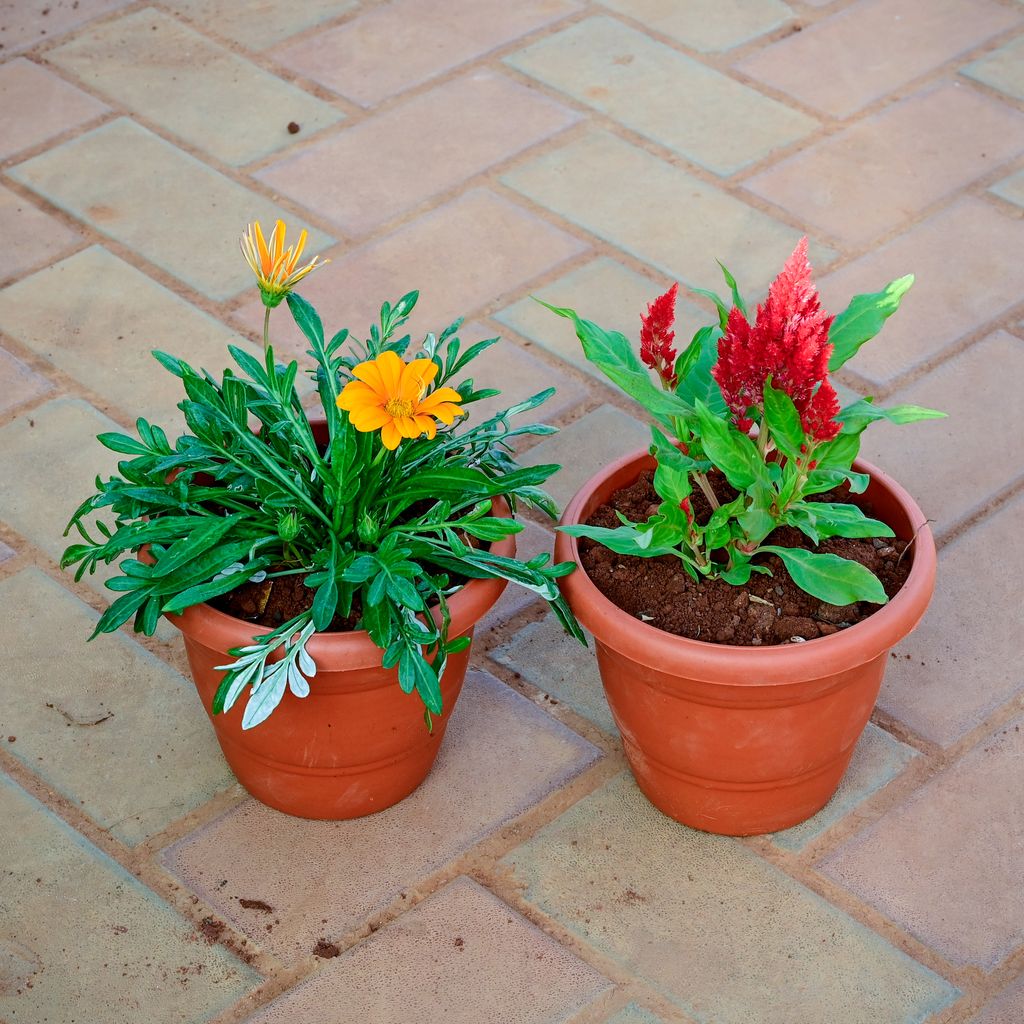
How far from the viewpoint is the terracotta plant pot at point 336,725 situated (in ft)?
6.14

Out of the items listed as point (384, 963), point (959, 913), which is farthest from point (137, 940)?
point (959, 913)

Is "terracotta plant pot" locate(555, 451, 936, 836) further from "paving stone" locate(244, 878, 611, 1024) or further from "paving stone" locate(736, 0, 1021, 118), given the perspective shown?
"paving stone" locate(736, 0, 1021, 118)

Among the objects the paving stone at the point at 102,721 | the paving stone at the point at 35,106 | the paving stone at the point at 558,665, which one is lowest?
the paving stone at the point at 102,721

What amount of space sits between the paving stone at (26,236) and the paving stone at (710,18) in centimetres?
158

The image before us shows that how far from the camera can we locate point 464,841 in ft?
6.91

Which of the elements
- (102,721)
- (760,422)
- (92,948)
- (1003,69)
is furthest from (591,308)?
(92,948)

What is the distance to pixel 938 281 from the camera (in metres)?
3.06

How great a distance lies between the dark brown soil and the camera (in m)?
1.90

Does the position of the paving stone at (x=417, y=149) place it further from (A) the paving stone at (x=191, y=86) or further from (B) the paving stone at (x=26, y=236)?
(B) the paving stone at (x=26, y=236)

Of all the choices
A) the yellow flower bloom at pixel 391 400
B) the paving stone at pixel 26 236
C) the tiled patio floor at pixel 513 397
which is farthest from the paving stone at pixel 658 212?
the yellow flower bloom at pixel 391 400

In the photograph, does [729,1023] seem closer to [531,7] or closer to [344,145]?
[344,145]

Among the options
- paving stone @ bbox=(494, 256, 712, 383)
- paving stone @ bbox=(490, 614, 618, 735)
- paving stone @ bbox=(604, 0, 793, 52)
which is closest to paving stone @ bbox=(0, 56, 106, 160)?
paving stone @ bbox=(494, 256, 712, 383)

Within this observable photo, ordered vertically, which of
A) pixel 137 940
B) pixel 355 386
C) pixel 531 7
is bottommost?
pixel 137 940

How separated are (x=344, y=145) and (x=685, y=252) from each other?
2.76ft
